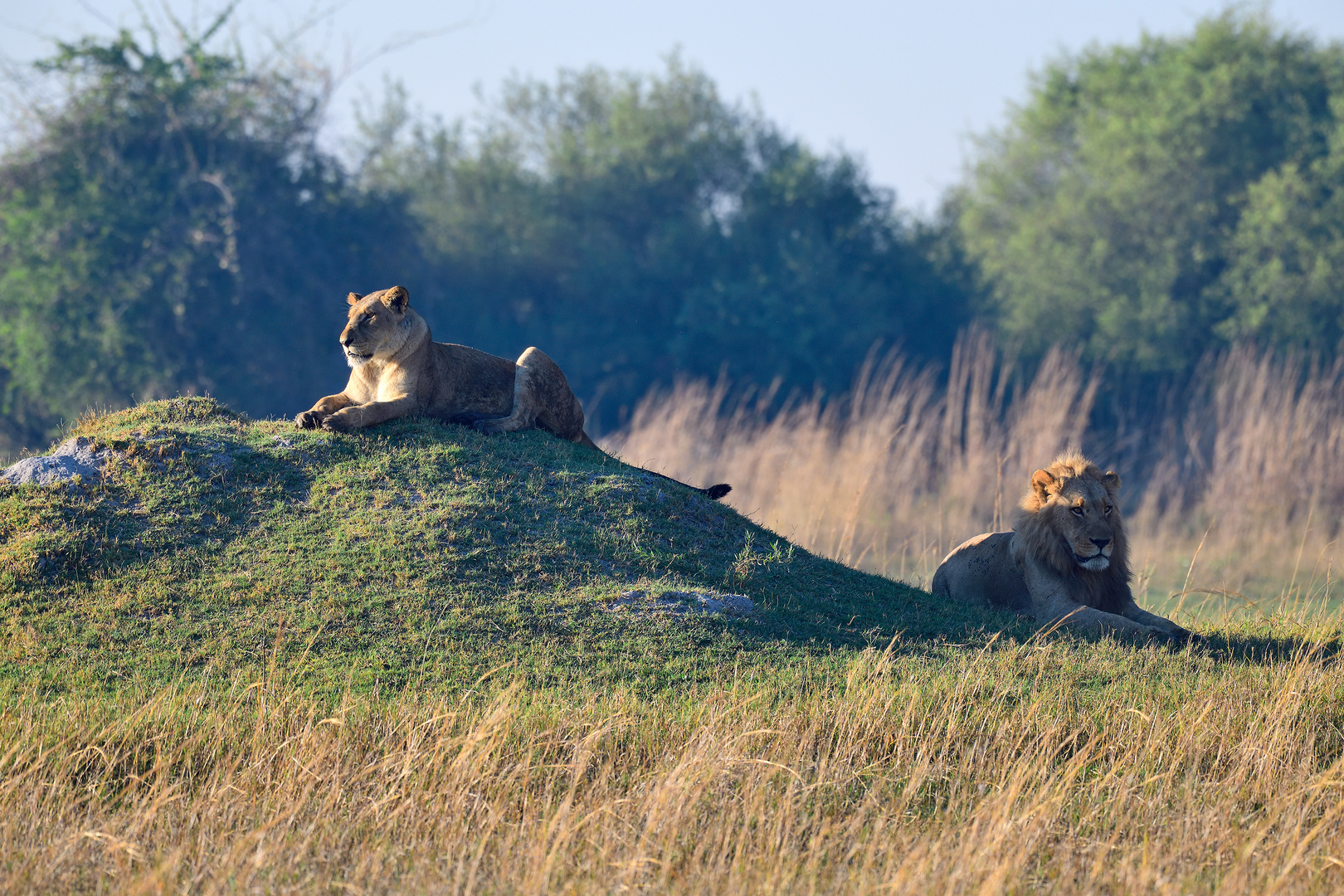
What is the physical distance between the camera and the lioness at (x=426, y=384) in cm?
852

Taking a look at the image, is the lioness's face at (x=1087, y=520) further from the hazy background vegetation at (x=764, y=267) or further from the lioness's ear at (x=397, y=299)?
the hazy background vegetation at (x=764, y=267)

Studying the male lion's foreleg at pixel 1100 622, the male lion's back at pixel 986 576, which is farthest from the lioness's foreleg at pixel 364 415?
the male lion's foreleg at pixel 1100 622

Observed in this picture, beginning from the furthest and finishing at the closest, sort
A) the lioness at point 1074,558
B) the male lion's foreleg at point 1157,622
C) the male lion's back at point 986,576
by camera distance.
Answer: the male lion's back at point 986,576 < the lioness at point 1074,558 < the male lion's foreleg at point 1157,622

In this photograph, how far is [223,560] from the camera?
24.3 feet

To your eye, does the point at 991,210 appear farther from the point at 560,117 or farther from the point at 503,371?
the point at 503,371

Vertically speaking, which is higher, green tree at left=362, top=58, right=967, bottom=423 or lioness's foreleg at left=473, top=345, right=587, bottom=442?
green tree at left=362, top=58, right=967, bottom=423

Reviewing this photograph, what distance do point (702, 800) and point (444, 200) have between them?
25.4 meters

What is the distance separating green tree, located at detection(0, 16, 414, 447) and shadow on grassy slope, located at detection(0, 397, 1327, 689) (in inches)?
543

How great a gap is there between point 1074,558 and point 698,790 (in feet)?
13.9

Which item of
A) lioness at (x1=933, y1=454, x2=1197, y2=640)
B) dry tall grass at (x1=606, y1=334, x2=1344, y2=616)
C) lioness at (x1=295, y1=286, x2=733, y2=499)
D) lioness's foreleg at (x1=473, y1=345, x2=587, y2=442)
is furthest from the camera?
dry tall grass at (x1=606, y1=334, x2=1344, y2=616)

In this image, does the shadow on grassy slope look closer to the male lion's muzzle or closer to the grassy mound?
the grassy mound

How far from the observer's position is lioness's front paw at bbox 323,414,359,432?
27.8 ft

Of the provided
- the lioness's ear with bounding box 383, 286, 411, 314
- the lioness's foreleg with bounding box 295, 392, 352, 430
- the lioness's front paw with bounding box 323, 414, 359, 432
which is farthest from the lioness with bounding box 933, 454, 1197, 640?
the lioness's foreleg with bounding box 295, 392, 352, 430

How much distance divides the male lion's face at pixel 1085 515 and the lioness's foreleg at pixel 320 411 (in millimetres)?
4978
